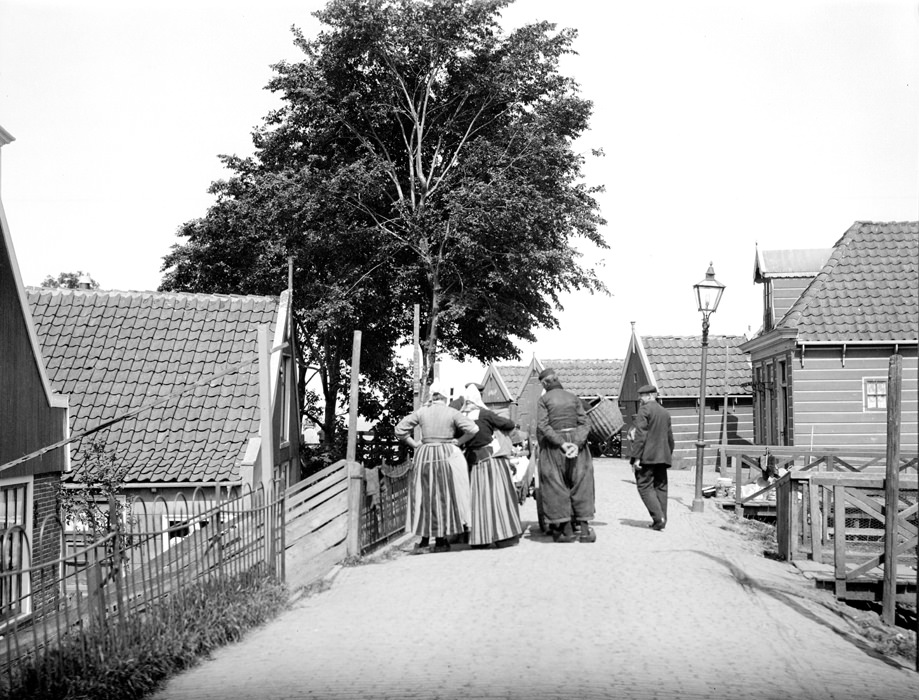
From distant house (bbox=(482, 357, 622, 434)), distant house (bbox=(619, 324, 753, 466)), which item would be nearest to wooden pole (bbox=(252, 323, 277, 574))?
distant house (bbox=(619, 324, 753, 466))

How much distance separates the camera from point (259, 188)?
31.5 m

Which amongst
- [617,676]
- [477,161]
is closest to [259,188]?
[477,161]

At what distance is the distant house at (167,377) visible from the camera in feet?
63.1

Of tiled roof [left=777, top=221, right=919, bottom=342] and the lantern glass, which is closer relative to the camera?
the lantern glass

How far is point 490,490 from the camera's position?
1217 cm

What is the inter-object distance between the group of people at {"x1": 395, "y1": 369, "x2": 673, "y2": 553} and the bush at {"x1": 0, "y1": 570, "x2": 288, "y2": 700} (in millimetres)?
3488

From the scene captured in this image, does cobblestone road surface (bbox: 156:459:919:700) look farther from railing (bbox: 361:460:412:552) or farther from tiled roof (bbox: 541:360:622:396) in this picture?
tiled roof (bbox: 541:360:622:396)

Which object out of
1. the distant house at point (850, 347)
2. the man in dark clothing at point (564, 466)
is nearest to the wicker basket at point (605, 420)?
the distant house at point (850, 347)

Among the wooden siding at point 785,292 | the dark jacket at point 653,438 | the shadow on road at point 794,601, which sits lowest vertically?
the shadow on road at point 794,601

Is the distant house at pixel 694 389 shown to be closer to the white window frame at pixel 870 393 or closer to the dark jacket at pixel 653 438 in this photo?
the white window frame at pixel 870 393

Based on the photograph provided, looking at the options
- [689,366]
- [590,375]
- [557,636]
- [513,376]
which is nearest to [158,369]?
[557,636]

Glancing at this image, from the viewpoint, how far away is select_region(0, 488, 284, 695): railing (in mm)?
6590

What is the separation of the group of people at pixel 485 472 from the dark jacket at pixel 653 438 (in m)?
1.40

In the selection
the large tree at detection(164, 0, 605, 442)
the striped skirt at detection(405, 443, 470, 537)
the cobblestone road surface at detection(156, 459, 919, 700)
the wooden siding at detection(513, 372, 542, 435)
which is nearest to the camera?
the cobblestone road surface at detection(156, 459, 919, 700)
